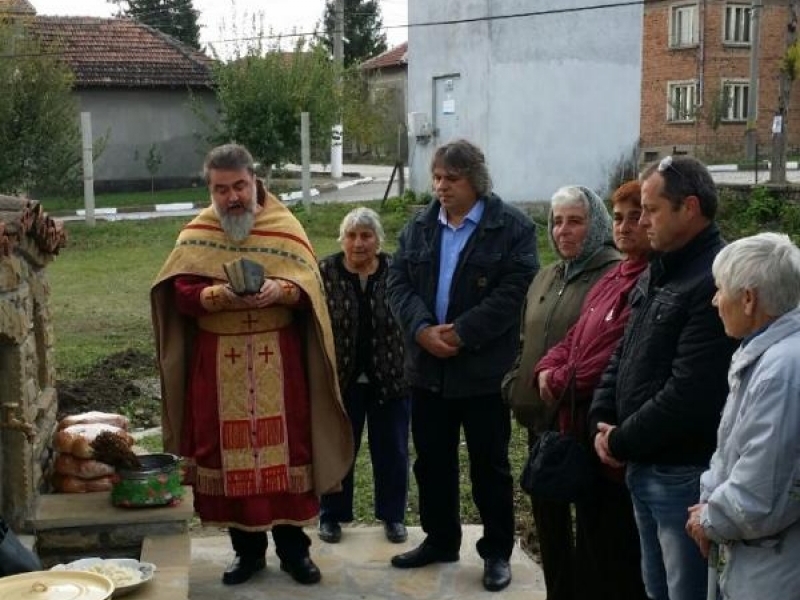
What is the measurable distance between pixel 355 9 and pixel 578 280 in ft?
158

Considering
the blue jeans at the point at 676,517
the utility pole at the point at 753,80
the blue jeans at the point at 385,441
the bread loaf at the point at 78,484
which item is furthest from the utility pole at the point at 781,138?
the blue jeans at the point at 676,517

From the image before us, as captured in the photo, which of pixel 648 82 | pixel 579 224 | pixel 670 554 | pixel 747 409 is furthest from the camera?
pixel 648 82

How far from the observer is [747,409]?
3.14 meters

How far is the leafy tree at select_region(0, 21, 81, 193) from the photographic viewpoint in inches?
765

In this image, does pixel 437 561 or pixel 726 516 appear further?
pixel 437 561

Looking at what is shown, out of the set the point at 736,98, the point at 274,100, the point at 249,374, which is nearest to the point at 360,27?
the point at 736,98

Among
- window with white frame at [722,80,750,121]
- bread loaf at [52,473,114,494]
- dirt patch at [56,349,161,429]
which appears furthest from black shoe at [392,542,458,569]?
window with white frame at [722,80,750,121]

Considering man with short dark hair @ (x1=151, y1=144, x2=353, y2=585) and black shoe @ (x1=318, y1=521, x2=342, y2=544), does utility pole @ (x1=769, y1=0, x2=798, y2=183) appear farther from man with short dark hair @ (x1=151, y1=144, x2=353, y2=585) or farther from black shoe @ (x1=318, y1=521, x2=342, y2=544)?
man with short dark hair @ (x1=151, y1=144, x2=353, y2=585)

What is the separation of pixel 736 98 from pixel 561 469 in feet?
124

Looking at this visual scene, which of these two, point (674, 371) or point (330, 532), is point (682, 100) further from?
point (674, 371)

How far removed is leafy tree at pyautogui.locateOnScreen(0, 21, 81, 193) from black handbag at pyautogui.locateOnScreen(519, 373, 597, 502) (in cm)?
1702

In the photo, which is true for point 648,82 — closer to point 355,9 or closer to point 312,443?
point 355,9

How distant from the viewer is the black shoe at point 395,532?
5.73m

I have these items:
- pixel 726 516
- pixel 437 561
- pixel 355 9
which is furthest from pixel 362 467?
pixel 355 9
